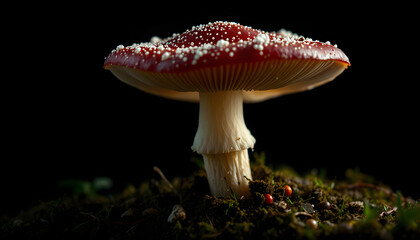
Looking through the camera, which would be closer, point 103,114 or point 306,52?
point 306,52

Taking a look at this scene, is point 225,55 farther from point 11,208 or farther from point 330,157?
point 11,208

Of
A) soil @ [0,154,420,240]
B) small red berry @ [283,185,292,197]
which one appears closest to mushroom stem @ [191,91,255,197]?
soil @ [0,154,420,240]

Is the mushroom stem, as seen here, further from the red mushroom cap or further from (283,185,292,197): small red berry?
(283,185,292,197): small red berry

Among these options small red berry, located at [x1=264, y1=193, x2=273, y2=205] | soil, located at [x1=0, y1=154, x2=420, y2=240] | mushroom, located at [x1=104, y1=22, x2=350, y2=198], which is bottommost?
soil, located at [x1=0, y1=154, x2=420, y2=240]

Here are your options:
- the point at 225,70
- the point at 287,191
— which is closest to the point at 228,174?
the point at 287,191

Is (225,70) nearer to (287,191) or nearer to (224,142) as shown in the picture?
(224,142)

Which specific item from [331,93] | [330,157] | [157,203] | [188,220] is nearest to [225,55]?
[188,220]

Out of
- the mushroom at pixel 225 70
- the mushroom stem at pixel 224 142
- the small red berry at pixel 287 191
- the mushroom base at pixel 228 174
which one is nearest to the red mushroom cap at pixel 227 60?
the mushroom at pixel 225 70

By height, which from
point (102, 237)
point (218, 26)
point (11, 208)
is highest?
point (218, 26)
